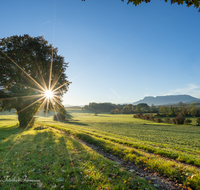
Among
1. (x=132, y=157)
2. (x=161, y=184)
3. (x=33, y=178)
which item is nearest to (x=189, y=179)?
(x=161, y=184)

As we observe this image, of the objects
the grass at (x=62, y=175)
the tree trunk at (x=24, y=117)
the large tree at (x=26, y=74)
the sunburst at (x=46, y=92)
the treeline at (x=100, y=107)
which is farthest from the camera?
the treeline at (x=100, y=107)

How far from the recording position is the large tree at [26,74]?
63.1 feet

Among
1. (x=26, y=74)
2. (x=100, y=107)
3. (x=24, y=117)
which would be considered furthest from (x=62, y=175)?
(x=100, y=107)

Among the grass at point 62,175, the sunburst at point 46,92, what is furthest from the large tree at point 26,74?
the grass at point 62,175

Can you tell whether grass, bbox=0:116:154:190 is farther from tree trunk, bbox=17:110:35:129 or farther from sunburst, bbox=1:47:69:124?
tree trunk, bbox=17:110:35:129

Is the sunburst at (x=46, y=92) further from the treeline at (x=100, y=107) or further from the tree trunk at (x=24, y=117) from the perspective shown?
the treeline at (x=100, y=107)

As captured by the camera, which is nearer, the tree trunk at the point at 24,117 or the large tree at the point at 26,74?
the large tree at the point at 26,74

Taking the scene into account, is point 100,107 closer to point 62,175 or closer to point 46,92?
point 46,92

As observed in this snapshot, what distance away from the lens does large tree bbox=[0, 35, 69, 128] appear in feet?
63.1

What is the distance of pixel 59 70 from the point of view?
2417 centimetres

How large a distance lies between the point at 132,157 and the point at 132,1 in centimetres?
948

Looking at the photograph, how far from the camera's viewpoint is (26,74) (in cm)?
1945

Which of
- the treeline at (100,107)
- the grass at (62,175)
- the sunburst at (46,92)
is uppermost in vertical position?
the sunburst at (46,92)

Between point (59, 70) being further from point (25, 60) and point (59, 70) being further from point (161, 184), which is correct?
point (161, 184)
